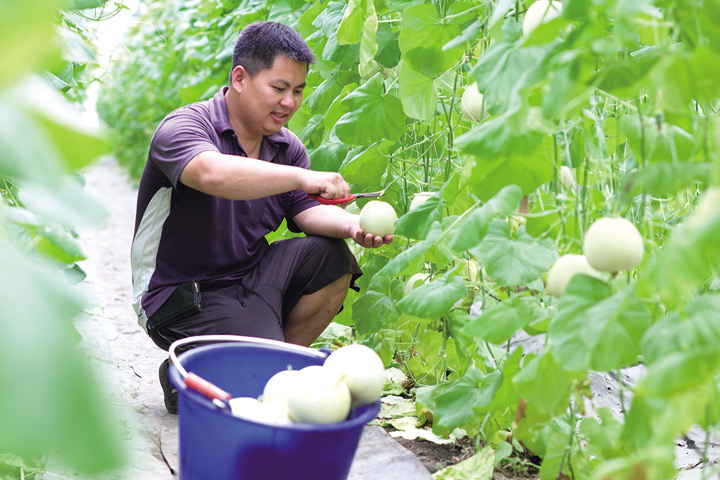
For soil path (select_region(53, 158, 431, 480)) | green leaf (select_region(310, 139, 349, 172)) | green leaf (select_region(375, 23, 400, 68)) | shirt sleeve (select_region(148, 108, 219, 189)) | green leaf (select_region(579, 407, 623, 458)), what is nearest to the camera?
green leaf (select_region(579, 407, 623, 458))

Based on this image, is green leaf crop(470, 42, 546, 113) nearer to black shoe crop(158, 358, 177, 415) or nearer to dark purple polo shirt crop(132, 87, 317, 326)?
dark purple polo shirt crop(132, 87, 317, 326)

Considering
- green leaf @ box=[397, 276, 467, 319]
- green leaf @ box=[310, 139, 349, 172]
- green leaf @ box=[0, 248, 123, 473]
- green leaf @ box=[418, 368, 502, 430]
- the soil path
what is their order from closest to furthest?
green leaf @ box=[0, 248, 123, 473] < green leaf @ box=[397, 276, 467, 319] < green leaf @ box=[418, 368, 502, 430] < the soil path < green leaf @ box=[310, 139, 349, 172]

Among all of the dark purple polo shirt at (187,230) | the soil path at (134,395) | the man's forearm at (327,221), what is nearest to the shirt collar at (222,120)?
the dark purple polo shirt at (187,230)

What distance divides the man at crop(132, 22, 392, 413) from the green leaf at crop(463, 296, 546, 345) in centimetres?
74

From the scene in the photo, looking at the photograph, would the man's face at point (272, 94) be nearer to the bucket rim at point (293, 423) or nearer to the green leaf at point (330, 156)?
the green leaf at point (330, 156)

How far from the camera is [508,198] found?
123 centimetres

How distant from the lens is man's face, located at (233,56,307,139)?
7.09ft

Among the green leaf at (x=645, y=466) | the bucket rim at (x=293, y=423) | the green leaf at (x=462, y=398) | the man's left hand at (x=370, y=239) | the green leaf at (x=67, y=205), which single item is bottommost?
the green leaf at (x=462, y=398)

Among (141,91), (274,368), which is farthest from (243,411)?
(141,91)

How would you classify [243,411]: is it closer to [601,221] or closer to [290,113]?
[601,221]

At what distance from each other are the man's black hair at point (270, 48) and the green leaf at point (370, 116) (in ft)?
1.01

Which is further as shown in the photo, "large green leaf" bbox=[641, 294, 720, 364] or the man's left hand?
the man's left hand

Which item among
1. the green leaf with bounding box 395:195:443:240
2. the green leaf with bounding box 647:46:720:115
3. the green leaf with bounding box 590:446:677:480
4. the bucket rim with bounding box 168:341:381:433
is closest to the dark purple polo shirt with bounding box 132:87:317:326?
the green leaf with bounding box 395:195:443:240

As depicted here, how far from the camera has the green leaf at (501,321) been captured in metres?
1.26
